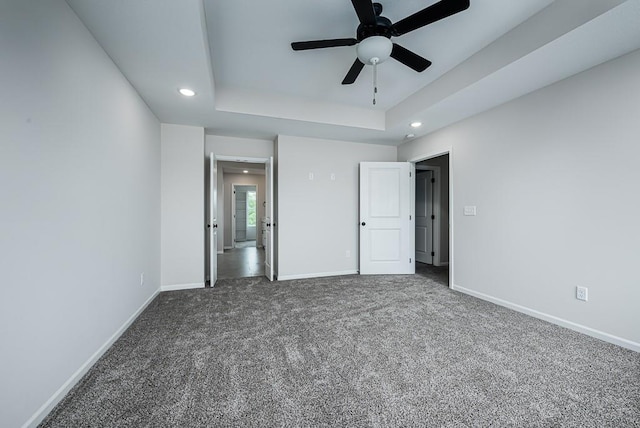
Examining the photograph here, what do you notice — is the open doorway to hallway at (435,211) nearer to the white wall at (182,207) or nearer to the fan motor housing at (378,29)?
the fan motor housing at (378,29)

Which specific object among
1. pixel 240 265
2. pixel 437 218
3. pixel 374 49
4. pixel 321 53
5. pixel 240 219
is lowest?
pixel 240 265

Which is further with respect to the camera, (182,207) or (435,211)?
(435,211)

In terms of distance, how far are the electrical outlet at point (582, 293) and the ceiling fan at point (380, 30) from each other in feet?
7.95

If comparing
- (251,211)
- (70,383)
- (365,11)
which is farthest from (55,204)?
(251,211)

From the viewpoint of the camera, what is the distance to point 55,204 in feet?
4.77

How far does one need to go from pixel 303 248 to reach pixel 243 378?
266 centimetres

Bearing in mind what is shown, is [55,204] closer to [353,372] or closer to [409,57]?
[353,372]

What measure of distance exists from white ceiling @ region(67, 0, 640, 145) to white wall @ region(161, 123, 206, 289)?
300 mm

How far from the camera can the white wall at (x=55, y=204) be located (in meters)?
1.16

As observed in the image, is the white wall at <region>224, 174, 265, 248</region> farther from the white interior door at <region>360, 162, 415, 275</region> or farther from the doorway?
the white interior door at <region>360, 162, 415, 275</region>

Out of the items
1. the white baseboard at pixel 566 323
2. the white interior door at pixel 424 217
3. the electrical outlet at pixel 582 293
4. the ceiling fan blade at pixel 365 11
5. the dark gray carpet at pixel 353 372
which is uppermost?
the ceiling fan blade at pixel 365 11

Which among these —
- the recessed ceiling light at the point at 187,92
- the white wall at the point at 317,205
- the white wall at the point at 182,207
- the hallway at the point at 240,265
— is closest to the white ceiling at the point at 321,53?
the recessed ceiling light at the point at 187,92

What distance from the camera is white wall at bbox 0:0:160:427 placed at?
3.81ft

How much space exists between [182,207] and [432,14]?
354cm
